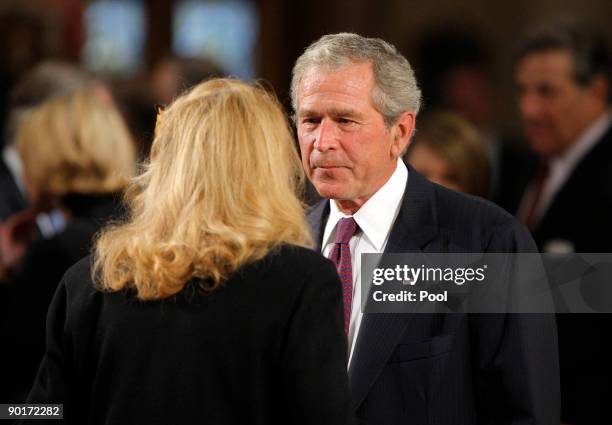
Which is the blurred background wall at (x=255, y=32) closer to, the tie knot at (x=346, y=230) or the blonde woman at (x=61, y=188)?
the blonde woman at (x=61, y=188)

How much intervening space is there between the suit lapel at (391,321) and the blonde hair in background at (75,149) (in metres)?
1.43

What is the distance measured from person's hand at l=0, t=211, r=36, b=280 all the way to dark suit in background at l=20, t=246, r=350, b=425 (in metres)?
1.85

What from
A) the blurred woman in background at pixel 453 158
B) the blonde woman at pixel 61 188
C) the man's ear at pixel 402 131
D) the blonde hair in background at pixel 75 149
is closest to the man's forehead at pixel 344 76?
the man's ear at pixel 402 131

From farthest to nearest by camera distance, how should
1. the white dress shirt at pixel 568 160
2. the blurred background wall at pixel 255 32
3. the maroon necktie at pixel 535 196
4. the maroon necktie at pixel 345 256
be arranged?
the blurred background wall at pixel 255 32
the maroon necktie at pixel 535 196
the white dress shirt at pixel 568 160
the maroon necktie at pixel 345 256

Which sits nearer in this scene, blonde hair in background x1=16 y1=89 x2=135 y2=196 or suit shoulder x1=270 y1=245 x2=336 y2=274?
suit shoulder x1=270 y1=245 x2=336 y2=274

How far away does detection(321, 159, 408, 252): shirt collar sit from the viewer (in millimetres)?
2953

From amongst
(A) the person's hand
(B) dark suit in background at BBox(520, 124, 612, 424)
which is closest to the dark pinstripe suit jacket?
(B) dark suit in background at BBox(520, 124, 612, 424)

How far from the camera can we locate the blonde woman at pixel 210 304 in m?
2.42

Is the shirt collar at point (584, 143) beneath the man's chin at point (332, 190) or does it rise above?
above

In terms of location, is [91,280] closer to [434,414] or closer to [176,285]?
[176,285]

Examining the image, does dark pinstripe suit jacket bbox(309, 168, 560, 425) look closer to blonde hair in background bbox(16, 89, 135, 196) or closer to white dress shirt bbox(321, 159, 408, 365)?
white dress shirt bbox(321, 159, 408, 365)

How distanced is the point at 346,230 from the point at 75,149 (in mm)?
1517

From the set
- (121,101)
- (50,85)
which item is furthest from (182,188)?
(121,101)

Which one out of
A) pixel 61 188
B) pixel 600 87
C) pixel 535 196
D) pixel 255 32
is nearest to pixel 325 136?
pixel 61 188
